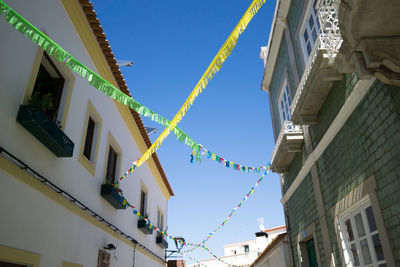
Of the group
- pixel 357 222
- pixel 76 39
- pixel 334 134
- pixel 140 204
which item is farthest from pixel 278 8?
pixel 140 204

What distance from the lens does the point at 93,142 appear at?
693 centimetres

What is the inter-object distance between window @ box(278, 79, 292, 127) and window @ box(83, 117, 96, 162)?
16.1 feet

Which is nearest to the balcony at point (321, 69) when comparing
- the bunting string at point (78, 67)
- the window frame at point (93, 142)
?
the bunting string at point (78, 67)

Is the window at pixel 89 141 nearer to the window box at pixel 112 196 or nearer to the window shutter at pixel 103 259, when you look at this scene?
the window box at pixel 112 196

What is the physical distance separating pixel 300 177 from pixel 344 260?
8.30ft

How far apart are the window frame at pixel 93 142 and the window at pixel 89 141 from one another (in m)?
0.04

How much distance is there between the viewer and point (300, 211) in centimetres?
781

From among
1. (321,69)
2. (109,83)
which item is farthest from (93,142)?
(321,69)

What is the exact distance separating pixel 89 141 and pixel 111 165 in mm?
1469

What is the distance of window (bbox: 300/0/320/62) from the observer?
6.03m

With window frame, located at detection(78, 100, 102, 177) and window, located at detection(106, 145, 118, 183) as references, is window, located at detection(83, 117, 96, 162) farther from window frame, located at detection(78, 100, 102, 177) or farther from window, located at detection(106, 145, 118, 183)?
window, located at detection(106, 145, 118, 183)

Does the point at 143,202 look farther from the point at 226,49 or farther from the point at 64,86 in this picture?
the point at 226,49

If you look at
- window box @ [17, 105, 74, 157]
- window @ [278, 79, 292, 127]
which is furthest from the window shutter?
window @ [278, 79, 292, 127]

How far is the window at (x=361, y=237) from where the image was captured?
4.34 metres
